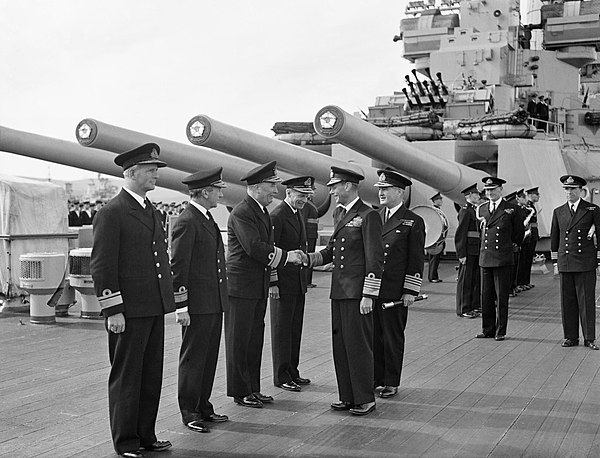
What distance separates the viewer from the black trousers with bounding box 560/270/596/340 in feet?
23.2

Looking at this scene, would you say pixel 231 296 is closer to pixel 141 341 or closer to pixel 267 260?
pixel 267 260

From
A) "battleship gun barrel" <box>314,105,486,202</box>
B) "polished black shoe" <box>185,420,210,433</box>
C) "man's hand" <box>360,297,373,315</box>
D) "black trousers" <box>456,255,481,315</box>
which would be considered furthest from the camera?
"black trousers" <box>456,255,481,315</box>

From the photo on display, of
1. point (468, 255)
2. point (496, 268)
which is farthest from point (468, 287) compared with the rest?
point (496, 268)

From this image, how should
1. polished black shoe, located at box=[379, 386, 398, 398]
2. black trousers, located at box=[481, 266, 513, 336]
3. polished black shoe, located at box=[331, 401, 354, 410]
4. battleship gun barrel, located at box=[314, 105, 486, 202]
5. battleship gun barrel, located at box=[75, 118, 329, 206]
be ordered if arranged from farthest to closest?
black trousers, located at box=[481, 266, 513, 336] → battleship gun barrel, located at box=[314, 105, 486, 202] → battleship gun barrel, located at box=[75, 118, 329, 206] → polished black shoe, located at box=[379, 386, 398, 398] → polished black shoe, located at box=[331, 401, 354, 410]

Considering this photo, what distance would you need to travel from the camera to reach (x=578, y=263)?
711 cm

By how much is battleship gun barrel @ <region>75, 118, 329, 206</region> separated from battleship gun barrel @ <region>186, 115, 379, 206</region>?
13.2 inches

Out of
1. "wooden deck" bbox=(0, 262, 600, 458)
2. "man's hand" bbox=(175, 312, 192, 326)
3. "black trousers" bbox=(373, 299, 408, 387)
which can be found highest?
"man's hand" bbox=(175, 312, 192, 326)

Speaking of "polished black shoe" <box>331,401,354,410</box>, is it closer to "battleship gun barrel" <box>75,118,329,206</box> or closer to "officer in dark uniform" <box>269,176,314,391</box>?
"officer in dark uniform" <box>269,176,314,391</box>

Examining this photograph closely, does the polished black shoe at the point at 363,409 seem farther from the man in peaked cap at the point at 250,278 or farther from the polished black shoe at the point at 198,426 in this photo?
the polished black shoe at the point at 198,426

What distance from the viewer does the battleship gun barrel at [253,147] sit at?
6.42 meters

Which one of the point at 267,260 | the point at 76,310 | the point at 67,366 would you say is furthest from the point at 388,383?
the point at 76,310

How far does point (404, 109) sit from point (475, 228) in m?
7.54

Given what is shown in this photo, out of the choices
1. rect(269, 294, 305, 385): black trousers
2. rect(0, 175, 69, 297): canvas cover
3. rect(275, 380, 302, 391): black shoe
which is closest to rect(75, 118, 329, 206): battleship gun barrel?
rect(0, 175, 69, 297): canvas cover

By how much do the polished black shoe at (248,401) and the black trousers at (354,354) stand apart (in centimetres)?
51
